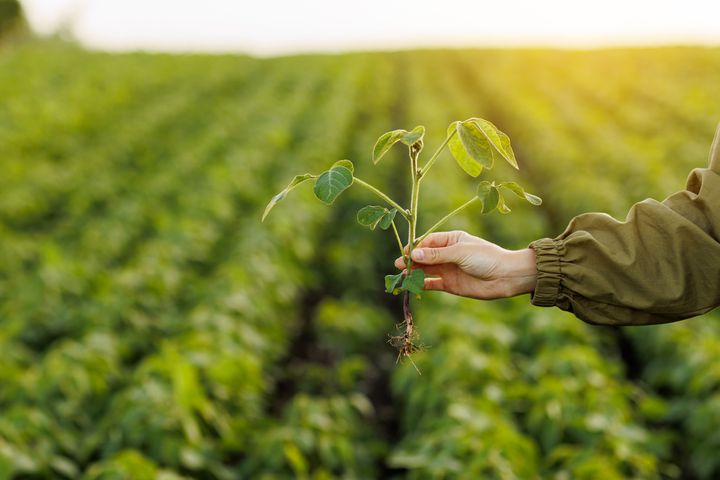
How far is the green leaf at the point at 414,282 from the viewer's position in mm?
1228

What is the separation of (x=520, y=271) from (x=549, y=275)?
0.06 meters

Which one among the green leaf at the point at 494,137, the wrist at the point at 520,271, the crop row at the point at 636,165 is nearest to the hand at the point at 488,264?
the wrist at the point at 520,271

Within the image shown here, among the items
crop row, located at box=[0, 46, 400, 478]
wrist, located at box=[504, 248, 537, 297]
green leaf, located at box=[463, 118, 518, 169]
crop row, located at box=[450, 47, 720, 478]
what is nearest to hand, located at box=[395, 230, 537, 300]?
wrist, located at box=[504, 248, 537, 297]

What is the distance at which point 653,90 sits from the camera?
54.6ft

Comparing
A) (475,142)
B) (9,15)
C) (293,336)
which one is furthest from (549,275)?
(9,15)

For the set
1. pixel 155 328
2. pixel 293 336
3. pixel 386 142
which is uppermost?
pixel 386 142

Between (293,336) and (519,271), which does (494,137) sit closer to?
(519,271)

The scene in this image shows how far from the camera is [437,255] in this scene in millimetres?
1420

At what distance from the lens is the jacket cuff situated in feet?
4.83

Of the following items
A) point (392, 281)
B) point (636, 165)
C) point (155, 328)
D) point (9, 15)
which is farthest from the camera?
point (9, 15)

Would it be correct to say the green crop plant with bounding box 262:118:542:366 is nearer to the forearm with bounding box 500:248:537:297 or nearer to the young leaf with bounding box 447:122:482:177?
the young leaf with bounding box 447:122:482:177

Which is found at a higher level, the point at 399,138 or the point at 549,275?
the point at 399,138

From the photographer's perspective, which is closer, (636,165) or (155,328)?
(155,328)

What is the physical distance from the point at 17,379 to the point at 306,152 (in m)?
7.03
